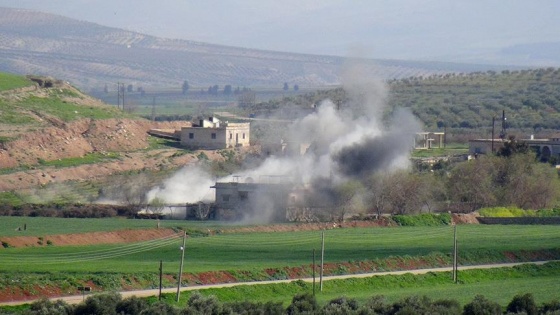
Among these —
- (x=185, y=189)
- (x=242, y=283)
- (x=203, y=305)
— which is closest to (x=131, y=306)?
(x=203, y=305)

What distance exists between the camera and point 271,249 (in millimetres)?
62250

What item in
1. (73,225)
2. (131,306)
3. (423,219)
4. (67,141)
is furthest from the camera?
(67,141)

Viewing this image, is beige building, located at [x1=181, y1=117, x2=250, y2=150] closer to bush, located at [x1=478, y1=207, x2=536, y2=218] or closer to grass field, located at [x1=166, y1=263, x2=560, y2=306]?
bush, located at [x1=478, y1=207, x2=536, y2=218]

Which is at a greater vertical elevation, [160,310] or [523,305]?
[160,310]

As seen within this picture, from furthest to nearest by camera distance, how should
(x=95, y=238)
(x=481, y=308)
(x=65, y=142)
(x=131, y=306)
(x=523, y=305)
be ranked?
(x=65, y=142)
(x=95, y=238)
(x=523, y=305)
(x=481, y=308)
(x=131, y=306)

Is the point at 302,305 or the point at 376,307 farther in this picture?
the point at 376,307

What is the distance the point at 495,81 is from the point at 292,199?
337 ft

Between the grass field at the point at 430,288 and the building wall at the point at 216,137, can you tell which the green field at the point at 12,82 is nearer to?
the building wall at the point at 216,137

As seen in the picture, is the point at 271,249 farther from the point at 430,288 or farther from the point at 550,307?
the point at 550,307

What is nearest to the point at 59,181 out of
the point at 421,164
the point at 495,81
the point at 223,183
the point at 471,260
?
the point at 223,183

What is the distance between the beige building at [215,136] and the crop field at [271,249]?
33543mm

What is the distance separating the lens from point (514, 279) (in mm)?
57281

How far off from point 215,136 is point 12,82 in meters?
22.0

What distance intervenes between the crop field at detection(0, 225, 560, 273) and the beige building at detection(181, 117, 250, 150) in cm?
3354
